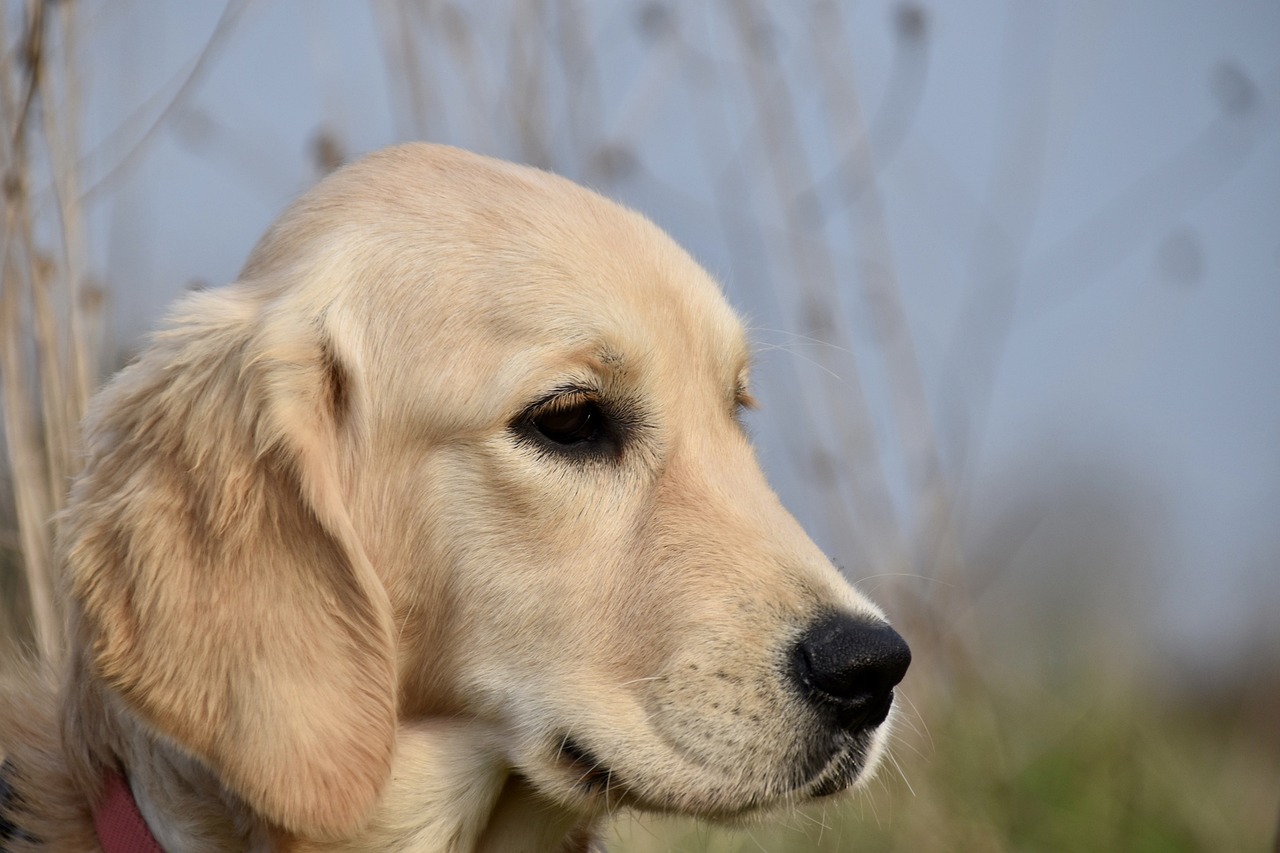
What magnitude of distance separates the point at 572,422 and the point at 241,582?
631 millimetres

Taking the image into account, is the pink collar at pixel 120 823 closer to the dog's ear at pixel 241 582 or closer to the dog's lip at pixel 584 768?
the dog's ear at pixel 241 582

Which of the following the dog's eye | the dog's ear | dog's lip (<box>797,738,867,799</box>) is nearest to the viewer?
the dog's ear

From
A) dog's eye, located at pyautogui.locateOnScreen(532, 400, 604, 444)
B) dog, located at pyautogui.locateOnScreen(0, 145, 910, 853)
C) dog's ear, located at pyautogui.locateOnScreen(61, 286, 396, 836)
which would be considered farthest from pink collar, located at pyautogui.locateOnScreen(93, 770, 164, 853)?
dog's eye, located at pyautogui.locateOnScreen(532, 400, 604, 444)

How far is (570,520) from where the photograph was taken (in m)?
2.17

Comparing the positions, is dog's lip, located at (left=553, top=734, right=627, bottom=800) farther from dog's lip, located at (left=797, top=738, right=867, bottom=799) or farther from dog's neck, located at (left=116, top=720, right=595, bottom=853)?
dog's lip, located at (left=797, top=738, right=867, bottom=799)

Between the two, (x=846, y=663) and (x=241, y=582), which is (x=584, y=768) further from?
(x=241, y=582)

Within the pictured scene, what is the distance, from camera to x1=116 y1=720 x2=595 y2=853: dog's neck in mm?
2141

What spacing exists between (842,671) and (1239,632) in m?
3.77

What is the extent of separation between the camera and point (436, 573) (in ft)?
7.12

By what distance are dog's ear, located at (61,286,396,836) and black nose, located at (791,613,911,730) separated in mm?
716

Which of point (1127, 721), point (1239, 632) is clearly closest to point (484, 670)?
point (1127, 721)

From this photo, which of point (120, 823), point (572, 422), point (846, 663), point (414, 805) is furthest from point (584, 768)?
point (120, 823)

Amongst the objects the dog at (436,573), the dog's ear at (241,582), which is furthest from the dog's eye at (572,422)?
the dog's ear at (241,582)

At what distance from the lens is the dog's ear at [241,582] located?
1952 mm
